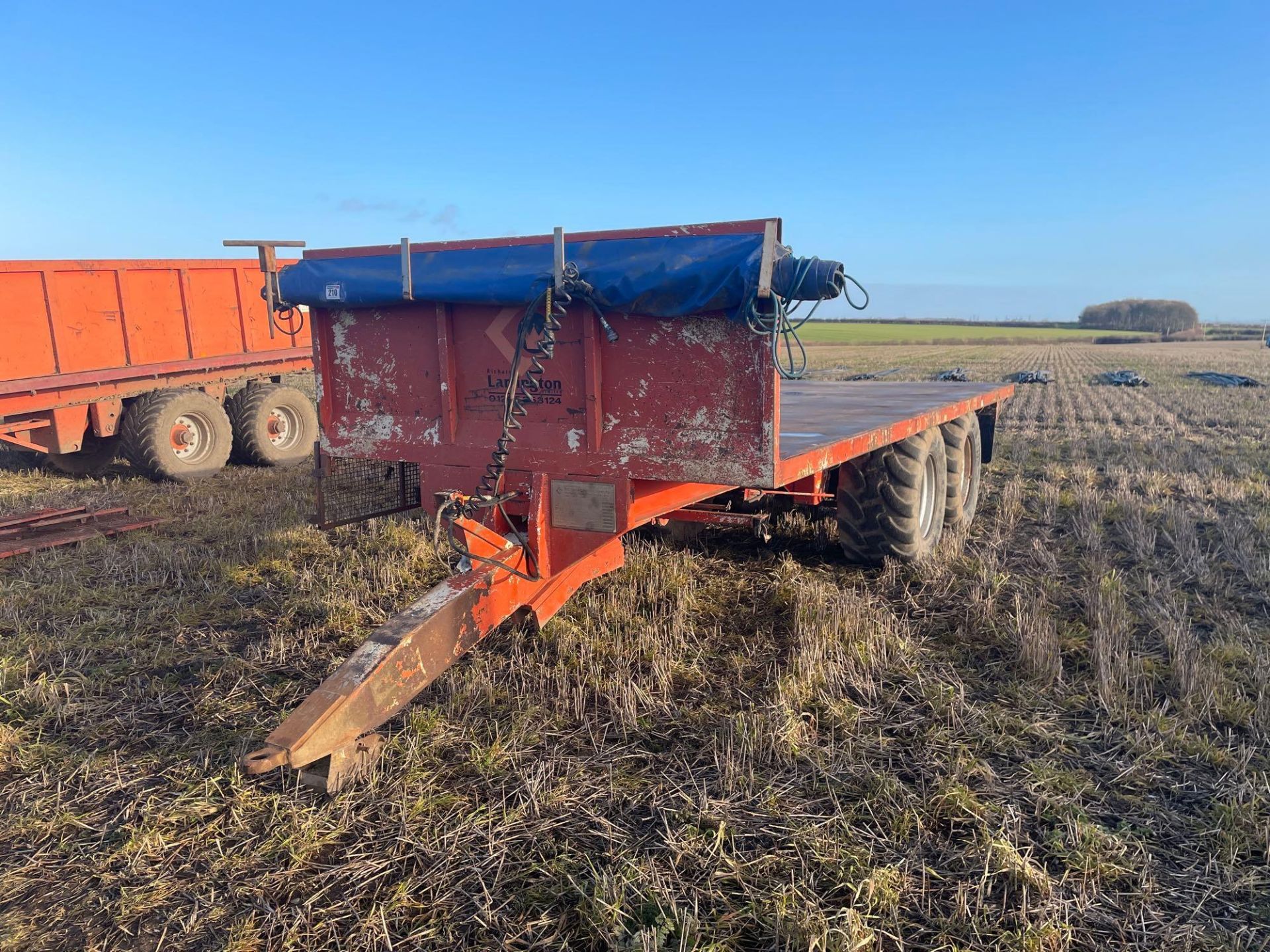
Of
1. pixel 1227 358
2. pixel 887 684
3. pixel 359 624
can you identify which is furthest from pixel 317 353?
pixel 1227 358

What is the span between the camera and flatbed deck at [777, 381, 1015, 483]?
4012mm

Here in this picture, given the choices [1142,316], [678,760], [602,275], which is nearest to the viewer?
[678,760]

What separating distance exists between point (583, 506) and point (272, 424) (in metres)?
7.58

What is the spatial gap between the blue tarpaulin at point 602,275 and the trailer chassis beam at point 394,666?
1.00 metres

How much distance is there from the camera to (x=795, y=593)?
4605 millimetres

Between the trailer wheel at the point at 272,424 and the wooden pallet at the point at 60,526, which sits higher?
the trailer wheel at the point at 272,424

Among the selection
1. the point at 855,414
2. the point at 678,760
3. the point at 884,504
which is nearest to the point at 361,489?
the point at 678,760

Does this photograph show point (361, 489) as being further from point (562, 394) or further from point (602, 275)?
point (602, 275)

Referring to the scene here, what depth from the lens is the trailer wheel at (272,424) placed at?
962 centimetres

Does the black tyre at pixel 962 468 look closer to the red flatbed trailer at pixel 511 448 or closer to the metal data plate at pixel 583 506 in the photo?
the red flatbed trailer at pixel 511 448

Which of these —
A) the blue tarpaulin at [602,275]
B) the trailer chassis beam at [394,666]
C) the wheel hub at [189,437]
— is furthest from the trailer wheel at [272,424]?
the trailer chassis beam at [394,666]

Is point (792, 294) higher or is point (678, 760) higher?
point (792, 294)

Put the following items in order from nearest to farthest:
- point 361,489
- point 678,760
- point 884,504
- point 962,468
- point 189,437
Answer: point 678,760 < point 361,489 < point 884,504 < point 962,468 < point 189,437

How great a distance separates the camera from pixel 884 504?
5.22m
